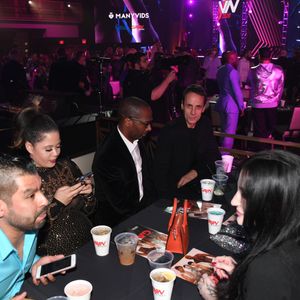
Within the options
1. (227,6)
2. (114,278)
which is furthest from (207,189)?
(227,6)

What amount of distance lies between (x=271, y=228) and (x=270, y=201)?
110mm

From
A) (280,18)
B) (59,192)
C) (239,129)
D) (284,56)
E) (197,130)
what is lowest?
(239,129)

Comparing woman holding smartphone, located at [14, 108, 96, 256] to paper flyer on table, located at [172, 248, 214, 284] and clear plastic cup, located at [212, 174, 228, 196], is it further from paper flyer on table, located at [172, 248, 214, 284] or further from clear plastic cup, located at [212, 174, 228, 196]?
clear plastic cup, located at [212, 174, 228, 196]

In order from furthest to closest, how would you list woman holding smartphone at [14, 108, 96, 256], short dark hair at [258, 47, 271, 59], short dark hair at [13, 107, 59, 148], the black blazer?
short dark hair at [258, 47, 271, 59]
the black blazer
short dark hair at [13, 107, 59, 148]
woman holding smartphone at [14, 108, 96, 256]

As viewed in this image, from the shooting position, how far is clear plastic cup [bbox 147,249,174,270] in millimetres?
1612

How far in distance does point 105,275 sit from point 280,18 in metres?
13.7

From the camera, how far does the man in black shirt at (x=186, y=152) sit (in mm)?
2832

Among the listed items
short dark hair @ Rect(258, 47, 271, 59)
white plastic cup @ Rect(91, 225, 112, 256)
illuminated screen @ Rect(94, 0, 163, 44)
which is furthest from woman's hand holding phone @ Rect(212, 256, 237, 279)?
illuminated screen @ Rect(94, 0, 163, 44)

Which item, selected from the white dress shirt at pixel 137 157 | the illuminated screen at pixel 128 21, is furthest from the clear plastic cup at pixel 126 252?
the illuminated screen at pixel 128 21

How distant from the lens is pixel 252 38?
1385 cm

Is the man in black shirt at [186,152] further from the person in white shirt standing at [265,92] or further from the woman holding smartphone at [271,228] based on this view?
the person in white shirt standing at [265,92]

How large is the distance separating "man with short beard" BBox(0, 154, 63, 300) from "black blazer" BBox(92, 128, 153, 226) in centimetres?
102

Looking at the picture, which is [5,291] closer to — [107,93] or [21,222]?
[21,222]

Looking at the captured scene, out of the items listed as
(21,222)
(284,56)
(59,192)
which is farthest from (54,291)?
(284,56)
